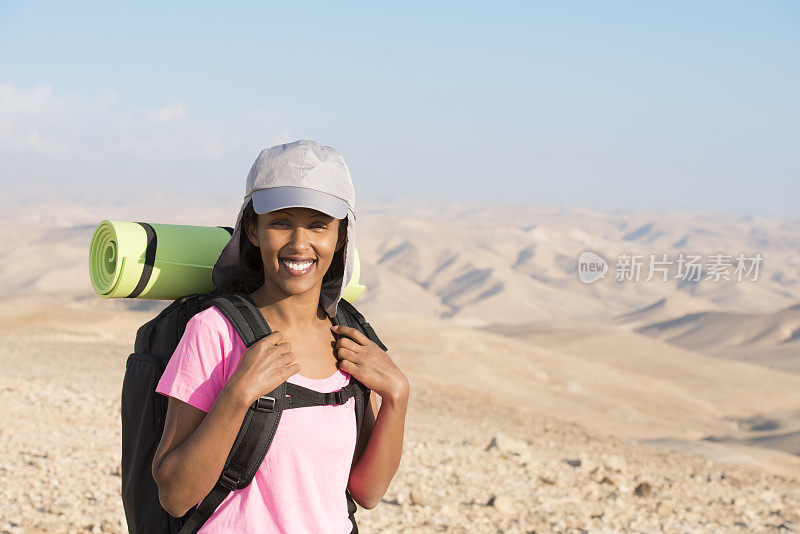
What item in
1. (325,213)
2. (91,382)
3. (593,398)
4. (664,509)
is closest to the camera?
(325,213)

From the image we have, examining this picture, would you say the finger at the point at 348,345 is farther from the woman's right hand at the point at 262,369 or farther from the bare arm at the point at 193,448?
the bare arm at the point at 193,448

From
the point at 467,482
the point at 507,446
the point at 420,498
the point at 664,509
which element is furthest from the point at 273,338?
the point at 507,446

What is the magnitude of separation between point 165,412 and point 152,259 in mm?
509

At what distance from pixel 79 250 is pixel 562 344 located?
1804 inches

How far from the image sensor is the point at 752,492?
887cm

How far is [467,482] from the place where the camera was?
24.5 ft

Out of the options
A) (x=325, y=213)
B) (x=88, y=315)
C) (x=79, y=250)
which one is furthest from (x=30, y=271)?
(x=325, y=213)

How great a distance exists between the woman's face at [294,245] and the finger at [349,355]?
0.19 meters

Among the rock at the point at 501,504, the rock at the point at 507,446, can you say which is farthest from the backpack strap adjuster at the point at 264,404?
the rock at the point at 507,446

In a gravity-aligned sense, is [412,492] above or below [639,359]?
above

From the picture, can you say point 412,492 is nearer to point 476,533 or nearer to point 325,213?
point 476,533

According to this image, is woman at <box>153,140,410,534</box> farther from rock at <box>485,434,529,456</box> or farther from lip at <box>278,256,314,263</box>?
rock at <box>485,434,529,456</box>

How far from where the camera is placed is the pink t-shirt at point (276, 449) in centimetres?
188

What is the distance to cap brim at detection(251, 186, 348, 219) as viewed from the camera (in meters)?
1.95
